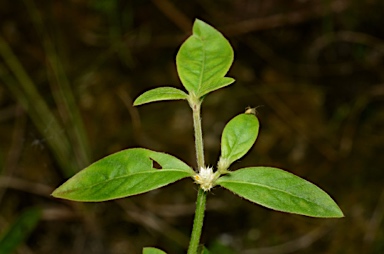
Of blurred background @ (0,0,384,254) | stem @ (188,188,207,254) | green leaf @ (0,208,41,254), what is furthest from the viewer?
blurred background @ (0,0,384,254)

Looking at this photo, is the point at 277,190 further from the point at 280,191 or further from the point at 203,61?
the point at 203,61

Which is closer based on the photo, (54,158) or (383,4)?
(54,158)

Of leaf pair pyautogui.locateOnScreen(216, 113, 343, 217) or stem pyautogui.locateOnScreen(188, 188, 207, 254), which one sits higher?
leaf pair pyautogui.locateOnScreen(216, 113, 343, 217)

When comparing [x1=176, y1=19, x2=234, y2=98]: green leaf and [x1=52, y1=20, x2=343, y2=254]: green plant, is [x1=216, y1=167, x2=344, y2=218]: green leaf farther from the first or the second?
[x1=176, y1=19, x2=234, y2=98]: green leaf

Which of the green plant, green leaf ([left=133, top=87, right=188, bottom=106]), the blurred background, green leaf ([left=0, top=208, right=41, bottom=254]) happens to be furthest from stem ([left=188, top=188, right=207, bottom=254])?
the blurred background

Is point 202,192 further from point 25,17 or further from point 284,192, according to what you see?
point 25,17

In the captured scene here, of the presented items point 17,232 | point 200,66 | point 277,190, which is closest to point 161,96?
point 200,66

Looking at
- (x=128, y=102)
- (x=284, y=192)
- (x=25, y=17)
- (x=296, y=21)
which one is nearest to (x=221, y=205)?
(x=128, y=102)
